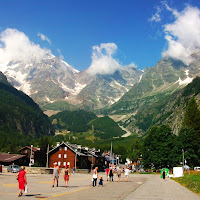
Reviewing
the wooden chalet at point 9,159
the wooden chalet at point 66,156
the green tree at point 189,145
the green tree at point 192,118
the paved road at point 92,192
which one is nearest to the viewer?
the paved road at point 92,192

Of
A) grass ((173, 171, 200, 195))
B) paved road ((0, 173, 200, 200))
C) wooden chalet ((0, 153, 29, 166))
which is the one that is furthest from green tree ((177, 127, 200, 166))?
wooden chalet ((0, 153, 29, 166))

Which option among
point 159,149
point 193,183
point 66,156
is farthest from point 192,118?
point 193,183

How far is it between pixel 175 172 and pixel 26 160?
8662 centimetres

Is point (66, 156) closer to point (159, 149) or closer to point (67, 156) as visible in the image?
point (67, 156)

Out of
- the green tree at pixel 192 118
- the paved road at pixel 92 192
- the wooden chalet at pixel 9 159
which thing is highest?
the green tree at pixel 192 118

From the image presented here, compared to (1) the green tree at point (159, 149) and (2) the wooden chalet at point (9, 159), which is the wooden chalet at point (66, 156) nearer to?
(2) the wooden chalet at point (9, 159)

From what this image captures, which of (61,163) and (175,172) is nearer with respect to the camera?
(175,172)

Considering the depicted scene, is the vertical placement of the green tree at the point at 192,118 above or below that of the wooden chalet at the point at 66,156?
above

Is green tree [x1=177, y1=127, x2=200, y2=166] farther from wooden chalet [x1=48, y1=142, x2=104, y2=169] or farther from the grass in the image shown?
the grass

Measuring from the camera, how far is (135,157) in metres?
154

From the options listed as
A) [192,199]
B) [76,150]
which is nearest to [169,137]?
[76,150]

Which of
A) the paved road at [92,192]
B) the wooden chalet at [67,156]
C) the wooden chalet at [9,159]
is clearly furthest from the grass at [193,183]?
the wooden chalet at [9,159]

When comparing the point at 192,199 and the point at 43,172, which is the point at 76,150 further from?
the point at 192,199

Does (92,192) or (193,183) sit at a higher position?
(193,183)
